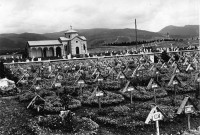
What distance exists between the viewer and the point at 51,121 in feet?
49.4

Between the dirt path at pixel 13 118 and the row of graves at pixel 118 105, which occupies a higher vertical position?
the row of graves at pixel 118 105

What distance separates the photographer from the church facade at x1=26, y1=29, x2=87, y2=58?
67375mm

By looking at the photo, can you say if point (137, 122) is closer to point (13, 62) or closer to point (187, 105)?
point (187, 105)

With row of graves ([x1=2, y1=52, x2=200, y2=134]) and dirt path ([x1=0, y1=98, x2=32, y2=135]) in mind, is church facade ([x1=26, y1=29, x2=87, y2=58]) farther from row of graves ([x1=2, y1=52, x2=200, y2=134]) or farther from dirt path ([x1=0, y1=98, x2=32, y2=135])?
dirt path ([x1=0, y1=98, x2=32, y2=135])

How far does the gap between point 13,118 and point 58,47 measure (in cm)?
5434

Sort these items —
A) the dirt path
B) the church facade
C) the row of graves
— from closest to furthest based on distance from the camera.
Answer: the row of graves < the dirt path < the church facade

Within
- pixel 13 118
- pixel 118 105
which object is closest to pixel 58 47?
pixel 118 105

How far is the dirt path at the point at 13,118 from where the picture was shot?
47.6 feet

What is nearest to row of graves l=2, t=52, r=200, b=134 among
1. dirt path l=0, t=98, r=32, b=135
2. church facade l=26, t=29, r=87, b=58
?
dirt path l=0, t=98, r=32, b=135

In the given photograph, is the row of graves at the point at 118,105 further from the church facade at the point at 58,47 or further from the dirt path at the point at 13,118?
the church facade at the point at 58,47

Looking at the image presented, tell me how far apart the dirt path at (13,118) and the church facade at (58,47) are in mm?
45568

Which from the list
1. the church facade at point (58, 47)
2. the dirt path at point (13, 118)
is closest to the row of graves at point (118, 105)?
the dirt path at point (13, 118)

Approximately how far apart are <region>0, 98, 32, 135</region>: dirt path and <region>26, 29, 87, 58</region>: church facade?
1794 inches

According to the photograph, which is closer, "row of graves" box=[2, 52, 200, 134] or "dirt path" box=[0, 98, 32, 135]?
"row of graves" box=[2, 52, 200, 134]
